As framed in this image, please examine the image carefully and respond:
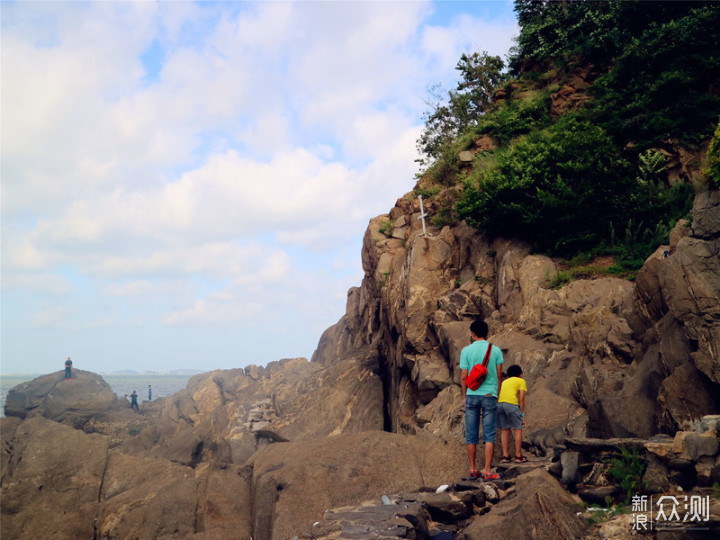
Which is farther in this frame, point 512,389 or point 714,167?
point 512,389

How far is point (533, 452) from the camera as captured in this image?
8.42 meters

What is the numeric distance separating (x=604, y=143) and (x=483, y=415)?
12.0 m

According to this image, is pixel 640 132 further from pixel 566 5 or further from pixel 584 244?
pixel 566 5

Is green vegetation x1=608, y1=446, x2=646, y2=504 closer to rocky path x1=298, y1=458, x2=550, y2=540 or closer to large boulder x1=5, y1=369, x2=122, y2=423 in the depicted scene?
rocky path x1=298, y1=458, x2=550, y2=540

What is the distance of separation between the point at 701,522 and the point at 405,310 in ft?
48.6

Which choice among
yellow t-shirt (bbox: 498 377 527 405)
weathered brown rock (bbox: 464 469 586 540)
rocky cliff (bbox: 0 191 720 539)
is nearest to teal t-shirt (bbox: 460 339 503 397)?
yellow t-shirt (bbox: 498 377 527 405)

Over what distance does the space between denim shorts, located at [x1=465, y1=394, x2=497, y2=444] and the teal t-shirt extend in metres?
0.09

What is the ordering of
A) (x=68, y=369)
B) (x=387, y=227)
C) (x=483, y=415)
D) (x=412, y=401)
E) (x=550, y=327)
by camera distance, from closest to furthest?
(x=483, y=415)
(x=550, y=327)
(x=412, y=401)
(x=387, y=227)
(x=68, y=369)

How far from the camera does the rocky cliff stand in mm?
6816

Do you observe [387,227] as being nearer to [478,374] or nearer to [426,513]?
[478,374]

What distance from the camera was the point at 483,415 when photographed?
6871 mm

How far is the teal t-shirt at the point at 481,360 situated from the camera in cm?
682

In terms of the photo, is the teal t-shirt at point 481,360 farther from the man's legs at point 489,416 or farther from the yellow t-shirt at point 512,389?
the yellow t-shirt at point 512,389

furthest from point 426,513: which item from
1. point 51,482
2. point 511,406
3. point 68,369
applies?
point 68,369
